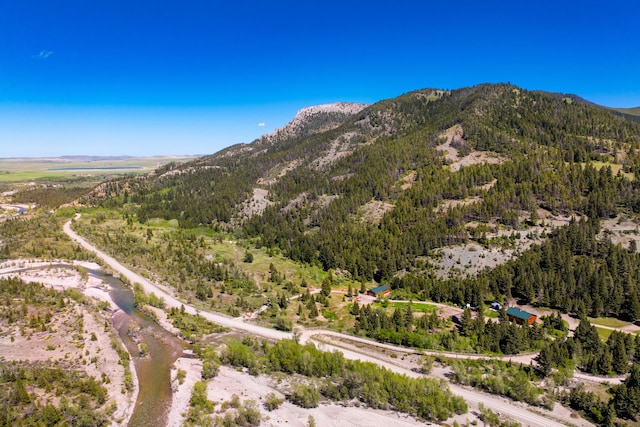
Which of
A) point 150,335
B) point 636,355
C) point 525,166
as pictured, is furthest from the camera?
point 525,166

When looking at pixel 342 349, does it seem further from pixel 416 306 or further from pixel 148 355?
pixel 148 355

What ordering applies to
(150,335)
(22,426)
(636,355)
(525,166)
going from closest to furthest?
(22,426), (636,355), (150,335), (525,166)

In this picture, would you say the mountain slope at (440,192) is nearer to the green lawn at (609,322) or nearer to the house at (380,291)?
the house at (380,291)

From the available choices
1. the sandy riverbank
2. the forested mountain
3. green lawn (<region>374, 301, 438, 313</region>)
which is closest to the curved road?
the sandy riverbank

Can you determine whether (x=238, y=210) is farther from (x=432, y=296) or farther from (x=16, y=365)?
(x=16, y=365)

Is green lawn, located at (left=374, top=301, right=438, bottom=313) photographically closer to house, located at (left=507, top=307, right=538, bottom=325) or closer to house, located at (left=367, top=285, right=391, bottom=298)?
house, located at (left=367, top=285, right=391, bottom=298)

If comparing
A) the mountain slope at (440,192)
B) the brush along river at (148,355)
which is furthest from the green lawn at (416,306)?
the brush along river at (148,355)

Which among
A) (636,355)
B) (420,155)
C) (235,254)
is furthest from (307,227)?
(636,355)

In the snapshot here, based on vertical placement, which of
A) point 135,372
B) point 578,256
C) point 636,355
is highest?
point 578,256
